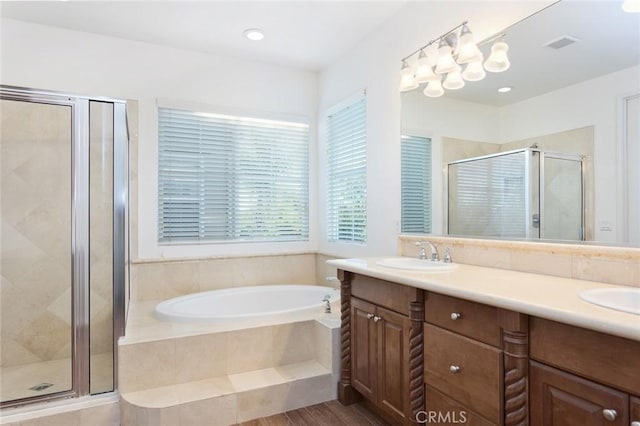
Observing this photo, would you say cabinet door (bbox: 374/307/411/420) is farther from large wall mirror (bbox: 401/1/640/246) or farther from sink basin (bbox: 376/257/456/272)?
large wall mirror (bbox: 401/1/640/246)

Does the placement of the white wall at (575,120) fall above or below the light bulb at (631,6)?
below

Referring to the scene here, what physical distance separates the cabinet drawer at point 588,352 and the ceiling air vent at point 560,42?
4.13 feet

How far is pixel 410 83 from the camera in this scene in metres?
2.42

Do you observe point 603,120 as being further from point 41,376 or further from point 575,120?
point 41,376

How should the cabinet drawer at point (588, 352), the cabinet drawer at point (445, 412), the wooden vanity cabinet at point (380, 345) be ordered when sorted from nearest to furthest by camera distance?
the cabinet drawer at point (588, 352)
the cabinet drawer at point (445, 412)
the wooden vanity cabinet at point (380, 345)

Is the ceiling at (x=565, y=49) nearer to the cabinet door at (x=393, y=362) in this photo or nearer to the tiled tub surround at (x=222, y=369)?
the cabinet door at (x=393, y=362)

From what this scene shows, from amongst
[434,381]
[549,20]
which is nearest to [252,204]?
[434,381]

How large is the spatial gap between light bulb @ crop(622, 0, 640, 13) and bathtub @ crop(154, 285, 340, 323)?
88.2 inches

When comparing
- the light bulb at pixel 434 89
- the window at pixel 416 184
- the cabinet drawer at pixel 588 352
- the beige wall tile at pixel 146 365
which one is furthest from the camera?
the window at pixel 416 184

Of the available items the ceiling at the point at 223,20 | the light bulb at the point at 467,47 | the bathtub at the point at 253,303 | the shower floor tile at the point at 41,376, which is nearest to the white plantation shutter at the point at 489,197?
the light bulb at the point at 467,47

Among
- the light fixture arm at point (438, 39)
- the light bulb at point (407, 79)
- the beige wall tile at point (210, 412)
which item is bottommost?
the beige wall tile at point (210, 412)

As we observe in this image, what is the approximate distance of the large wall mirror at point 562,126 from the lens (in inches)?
56.2

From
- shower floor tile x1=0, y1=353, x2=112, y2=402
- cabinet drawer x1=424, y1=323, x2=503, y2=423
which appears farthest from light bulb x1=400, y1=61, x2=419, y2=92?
shower floor tile x1=0, y1=353, x2=112, y2=402

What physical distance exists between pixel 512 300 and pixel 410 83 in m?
1.70
